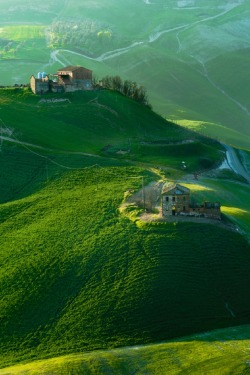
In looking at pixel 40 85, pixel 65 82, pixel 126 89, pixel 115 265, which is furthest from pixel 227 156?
pixel 115 265

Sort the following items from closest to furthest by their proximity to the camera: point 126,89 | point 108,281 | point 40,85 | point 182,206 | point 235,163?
1. point 108,281
2. point 182,206
3. point 235,163
4. point 40,85
5. point 126,89

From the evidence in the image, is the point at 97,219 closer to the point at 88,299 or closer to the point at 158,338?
the point at 88,299

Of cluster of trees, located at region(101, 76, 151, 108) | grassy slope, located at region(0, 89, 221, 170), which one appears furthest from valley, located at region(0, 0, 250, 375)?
cluster of trees, located at region(101, 76, 151, 108)

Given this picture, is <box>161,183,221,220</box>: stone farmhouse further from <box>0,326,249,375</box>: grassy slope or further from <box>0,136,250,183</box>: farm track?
<box>0,136,250,183</box>: farm track

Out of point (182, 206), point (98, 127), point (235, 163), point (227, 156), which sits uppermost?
point (98, 127)

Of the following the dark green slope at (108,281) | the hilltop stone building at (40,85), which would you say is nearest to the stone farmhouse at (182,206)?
the dark green slope at (108,281)

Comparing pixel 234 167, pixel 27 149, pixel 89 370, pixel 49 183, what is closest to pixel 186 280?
pixel 89 370

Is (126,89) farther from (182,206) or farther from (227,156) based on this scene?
(182,206)

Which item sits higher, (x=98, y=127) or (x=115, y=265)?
(x=98, y=127)

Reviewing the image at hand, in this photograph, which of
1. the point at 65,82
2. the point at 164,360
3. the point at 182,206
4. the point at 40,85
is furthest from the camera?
the point at 65,82

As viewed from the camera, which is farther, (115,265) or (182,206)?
(182,206)
